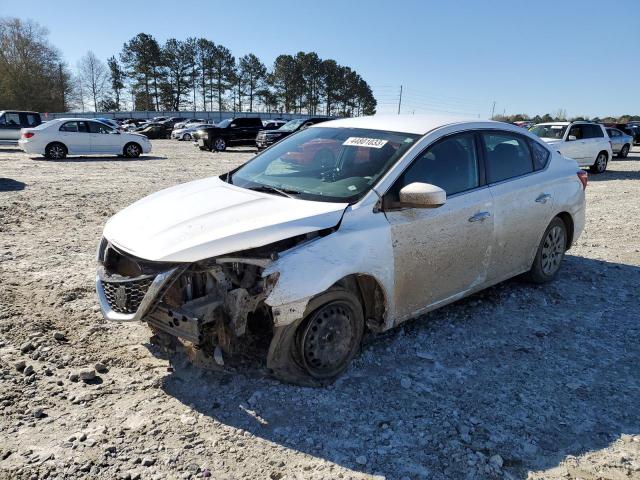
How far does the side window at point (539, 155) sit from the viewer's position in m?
5.08

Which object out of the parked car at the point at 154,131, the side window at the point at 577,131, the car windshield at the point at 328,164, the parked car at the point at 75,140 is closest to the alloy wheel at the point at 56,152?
the parked car at the point at 75,140

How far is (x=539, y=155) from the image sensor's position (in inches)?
203

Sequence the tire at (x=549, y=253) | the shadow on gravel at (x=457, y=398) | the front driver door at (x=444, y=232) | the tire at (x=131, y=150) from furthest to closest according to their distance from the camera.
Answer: the tire at (x=131, y=150)
the tire at (x=549, y=253)
the front driver door at (x=444, y=232)
the shadow on gravel at (x=457, y=398)

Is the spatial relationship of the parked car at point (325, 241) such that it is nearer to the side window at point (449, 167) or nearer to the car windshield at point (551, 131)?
the side window at point (449, 167)

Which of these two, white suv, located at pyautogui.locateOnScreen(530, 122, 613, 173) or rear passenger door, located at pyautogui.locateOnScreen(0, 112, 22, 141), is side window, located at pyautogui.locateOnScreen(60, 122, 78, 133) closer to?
rear passenger door, located at pyautogui.locateOnScreen(0, 112, 22, 141)

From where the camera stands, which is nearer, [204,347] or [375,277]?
[204,347]

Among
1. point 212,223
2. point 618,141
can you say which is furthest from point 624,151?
point 212,223

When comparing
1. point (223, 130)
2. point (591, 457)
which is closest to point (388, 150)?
point (591, 457)

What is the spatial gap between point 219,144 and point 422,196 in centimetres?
2452

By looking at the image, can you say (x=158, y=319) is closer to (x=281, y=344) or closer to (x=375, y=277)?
(x=281, y=344)

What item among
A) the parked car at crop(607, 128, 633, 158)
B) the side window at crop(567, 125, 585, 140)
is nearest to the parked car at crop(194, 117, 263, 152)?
the side window at crop(567, 125, 585, 140)

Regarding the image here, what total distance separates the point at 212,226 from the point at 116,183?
1040cm

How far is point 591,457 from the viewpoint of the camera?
9.19ft

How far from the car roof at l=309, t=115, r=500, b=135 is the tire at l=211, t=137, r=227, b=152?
74.5 feet
